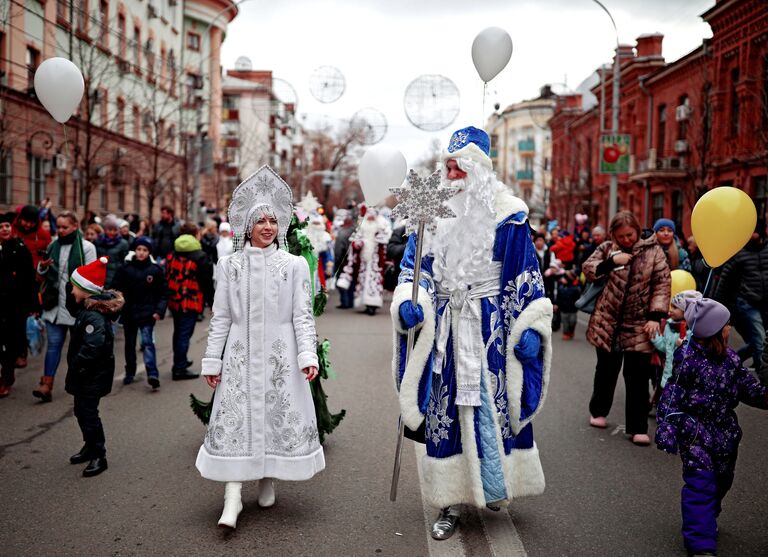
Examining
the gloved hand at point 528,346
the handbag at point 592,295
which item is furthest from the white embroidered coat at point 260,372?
the handbag at point 592,295

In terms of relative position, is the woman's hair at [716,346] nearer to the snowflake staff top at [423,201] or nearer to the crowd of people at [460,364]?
the crowd of people at [460,364]

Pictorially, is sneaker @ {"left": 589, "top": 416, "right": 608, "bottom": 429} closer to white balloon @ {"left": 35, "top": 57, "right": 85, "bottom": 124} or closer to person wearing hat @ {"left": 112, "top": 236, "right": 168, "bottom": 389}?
person wearing hat @ {"left": 112, "top": 236, "right": 168, "bottom": 389}

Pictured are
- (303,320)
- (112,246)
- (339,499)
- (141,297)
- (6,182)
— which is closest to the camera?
(303,320)

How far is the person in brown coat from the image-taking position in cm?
629

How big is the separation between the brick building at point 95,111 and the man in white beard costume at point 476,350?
31.0 feet

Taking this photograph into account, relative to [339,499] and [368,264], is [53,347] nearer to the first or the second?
[339,499]

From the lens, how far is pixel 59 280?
26.2ft

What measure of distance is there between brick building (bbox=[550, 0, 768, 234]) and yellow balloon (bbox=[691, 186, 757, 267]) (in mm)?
11465

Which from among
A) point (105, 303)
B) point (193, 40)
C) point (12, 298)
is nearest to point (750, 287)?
point (105, 303)

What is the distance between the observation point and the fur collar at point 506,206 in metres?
4.43

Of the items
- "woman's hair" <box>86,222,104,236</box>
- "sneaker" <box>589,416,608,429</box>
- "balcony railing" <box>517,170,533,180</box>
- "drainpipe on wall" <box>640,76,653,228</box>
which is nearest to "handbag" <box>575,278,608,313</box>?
"sneaker" <box>589,416,608,429</box>

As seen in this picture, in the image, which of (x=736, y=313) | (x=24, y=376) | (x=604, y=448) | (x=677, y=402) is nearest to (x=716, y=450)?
(x=677, y=402)

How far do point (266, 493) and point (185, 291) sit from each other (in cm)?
470

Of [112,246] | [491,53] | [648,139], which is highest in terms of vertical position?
[648,139]
